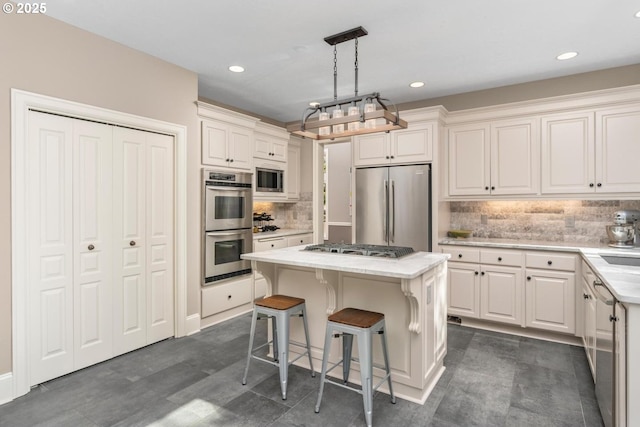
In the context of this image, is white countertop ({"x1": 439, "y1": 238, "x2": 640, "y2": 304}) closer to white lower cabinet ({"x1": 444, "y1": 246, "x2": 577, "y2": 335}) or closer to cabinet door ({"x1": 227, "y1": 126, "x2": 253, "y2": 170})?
white lower cabinet ({"x1": 444, "y1": 246, "x2": 577, "y2": 335})

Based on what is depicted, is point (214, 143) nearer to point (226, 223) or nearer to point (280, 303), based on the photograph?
point (226, 223)

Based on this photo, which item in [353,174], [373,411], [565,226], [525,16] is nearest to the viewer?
[373,411]

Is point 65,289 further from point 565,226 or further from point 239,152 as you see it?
point 565,226

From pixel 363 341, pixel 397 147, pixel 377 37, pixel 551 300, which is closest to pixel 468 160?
pixel 397 147

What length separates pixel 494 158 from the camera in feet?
12.9

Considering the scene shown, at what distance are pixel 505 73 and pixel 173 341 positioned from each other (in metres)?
4.50

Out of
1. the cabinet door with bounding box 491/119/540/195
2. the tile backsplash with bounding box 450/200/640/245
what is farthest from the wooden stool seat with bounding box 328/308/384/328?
the tile backsplash with bounding box 450/200/640/245

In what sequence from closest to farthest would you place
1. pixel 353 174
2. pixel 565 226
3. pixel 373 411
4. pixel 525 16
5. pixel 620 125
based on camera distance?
pixel 373 411, pixel 525 16, pixel 620 125, pixel 565 226, pixel 353 174

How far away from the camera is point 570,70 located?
3.57 metres

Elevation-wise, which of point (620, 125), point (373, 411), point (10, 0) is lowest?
point (373, 411)

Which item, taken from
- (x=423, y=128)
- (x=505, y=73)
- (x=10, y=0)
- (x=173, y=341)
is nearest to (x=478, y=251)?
(x=423, y=128)

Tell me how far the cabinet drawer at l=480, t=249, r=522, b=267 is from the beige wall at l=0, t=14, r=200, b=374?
3.17m

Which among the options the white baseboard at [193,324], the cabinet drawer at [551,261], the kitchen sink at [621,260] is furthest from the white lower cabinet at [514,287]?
the white baseboard at [193,324]

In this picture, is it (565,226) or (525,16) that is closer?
(525,16)
